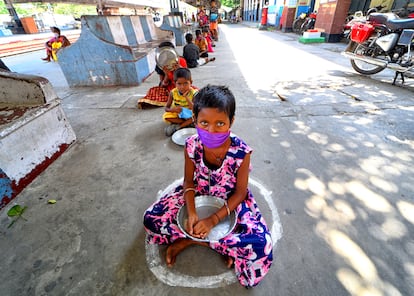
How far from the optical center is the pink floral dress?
1.19m

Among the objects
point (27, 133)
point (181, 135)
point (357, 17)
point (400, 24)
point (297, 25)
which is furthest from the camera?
point (297, 25)

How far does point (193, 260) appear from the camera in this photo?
1411mm

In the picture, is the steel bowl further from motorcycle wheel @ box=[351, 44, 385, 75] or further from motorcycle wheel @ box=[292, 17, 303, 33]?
motorcycle wheel @ box=[292, 17, 303, 33]

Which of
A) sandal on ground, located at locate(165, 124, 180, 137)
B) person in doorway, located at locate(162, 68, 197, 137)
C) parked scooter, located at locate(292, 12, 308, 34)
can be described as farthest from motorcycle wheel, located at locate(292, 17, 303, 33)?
sandal on ground, located at locate(165, 124, 180, 137)

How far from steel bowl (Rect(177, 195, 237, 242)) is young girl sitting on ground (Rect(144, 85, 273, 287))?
4 cm

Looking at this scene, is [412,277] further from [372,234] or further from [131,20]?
[131,20]

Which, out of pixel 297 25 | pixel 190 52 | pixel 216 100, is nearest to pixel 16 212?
pixel 216 100

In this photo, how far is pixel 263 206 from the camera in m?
1.80

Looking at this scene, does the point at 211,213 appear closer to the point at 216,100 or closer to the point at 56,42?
the point at 216,100

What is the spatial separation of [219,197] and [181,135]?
1481 millimetres

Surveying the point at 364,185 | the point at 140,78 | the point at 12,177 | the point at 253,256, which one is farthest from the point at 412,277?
the point at 140,78

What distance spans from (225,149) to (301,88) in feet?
12.9

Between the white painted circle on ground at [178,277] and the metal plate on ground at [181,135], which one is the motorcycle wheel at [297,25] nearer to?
the metal plate on ground at [181,135]

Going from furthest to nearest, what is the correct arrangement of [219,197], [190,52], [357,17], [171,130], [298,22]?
[298,22] → [190,52] → [357,17] → [171,130] → [219,197]
